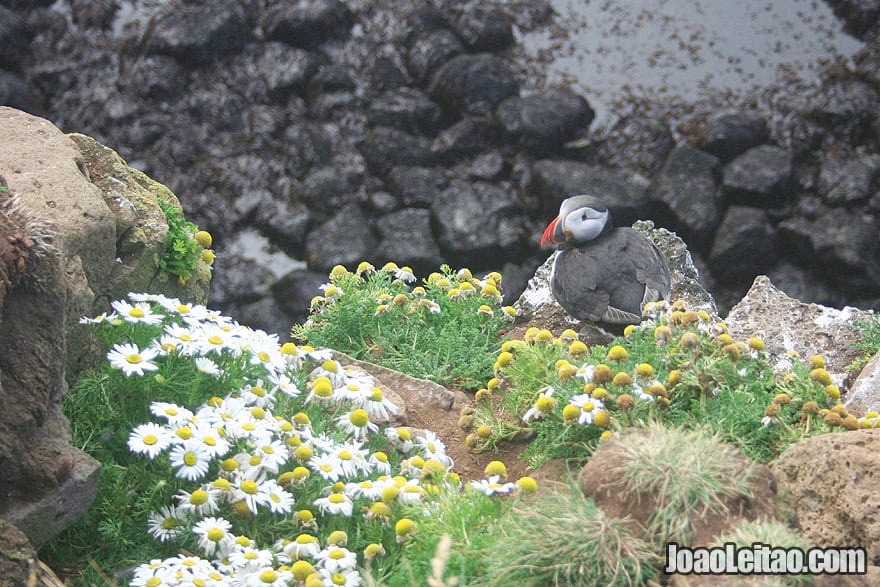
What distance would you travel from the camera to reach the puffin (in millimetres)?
4836

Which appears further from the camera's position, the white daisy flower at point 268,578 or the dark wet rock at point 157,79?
the dark wet rock at point 157,79

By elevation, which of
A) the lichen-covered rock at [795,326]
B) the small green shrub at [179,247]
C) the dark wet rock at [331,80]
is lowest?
the dark wet rock at [331,80]

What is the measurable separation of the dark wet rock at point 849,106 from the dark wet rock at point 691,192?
4.89 feet

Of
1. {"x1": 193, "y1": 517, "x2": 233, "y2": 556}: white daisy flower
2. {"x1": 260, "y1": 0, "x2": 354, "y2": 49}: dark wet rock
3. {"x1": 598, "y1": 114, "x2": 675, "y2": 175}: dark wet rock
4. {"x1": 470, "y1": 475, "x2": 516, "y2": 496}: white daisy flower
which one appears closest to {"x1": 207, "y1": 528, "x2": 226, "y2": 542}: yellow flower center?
{"x1": 193, "y1": 517, "x2": 233, "y2": 556}: white daisy flower

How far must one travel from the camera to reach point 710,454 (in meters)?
2.52

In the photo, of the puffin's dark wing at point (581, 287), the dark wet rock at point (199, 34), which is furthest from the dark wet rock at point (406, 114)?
the puffin's dark wing at point (581, 287)

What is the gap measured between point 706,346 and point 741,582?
1.46 metres

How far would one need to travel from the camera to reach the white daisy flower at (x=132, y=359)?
299 cm

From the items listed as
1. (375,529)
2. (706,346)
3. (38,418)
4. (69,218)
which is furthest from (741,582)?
(69,218)

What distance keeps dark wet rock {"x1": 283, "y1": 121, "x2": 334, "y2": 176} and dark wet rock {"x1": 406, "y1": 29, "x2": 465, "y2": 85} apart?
135 centimetres

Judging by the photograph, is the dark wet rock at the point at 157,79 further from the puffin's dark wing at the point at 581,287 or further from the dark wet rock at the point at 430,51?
the puffin's dark wing at the point at 581,287

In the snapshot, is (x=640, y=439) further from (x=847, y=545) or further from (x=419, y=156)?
(x=419, y=156)

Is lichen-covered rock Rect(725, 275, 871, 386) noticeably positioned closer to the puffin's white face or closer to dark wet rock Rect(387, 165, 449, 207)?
the puffin's white face

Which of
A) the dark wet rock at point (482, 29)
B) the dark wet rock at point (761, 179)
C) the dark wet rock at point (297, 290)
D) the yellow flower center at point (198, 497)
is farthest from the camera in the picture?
the dark wet rock at point (482, 29)
